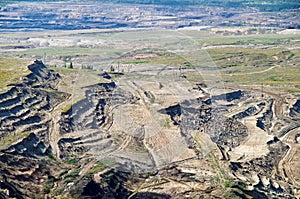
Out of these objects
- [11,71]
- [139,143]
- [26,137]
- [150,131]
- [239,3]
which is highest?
[11,71]

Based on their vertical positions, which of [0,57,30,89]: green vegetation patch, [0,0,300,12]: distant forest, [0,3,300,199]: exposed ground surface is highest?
[0,57,30,89]: green vegetation patch

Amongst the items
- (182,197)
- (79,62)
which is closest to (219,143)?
(182,197)

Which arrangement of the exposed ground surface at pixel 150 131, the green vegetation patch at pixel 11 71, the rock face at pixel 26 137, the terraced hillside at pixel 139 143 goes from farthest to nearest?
the green vegetation patch at pixel 11 71 → the exposed ground surface at pixel 150 131 → the terraced hillside at pixel 139 143 → the rock face at pixel 26 137

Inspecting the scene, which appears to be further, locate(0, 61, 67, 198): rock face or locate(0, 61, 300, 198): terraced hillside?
locate(0, 61, 300, 198): terraced hillside

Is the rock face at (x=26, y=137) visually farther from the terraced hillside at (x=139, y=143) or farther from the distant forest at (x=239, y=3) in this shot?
the distant forest at (x=239, y=3)

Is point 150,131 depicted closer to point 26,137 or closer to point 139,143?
point 139,143

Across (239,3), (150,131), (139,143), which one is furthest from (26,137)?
(239,3)

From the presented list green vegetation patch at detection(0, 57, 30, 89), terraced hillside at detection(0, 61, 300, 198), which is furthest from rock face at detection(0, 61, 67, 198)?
green vegetation patch at detection(0, 57, 30, 89)

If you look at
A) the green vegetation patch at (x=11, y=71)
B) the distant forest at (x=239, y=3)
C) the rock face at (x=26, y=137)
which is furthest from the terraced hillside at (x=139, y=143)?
the distant forest at (x=239, y=3)

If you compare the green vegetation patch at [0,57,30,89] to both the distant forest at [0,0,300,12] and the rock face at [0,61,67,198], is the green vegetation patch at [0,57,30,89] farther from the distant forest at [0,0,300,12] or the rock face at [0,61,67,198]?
the distant forest at [0,0,300,12]
